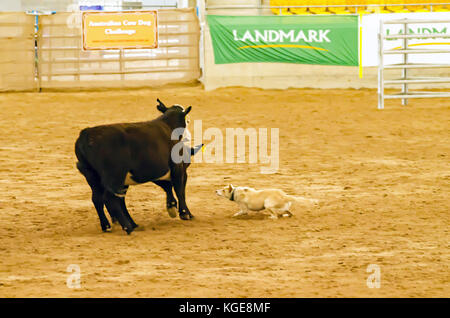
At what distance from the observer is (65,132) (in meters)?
14.4

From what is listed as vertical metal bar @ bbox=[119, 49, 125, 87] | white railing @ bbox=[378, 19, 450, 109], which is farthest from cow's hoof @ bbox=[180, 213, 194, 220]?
vertical metal bar @ bbox=[119, 49, 125, 87]

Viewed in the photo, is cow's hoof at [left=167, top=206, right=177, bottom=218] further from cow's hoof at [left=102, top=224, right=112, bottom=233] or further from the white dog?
cow's hoof at [left=102, top=224, right=112, bottom=233]

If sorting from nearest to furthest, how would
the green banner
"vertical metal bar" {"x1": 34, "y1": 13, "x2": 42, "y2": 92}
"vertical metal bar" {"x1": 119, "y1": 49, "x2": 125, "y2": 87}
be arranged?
1. the green banner
2. "vertical metal bar" {"x1": 34, "y1": 13, "x2": 42, "y2": 92}
3. "vertical metal bar" {"x1": 119, "y1": 49, "x2": 125, "y2": 87}

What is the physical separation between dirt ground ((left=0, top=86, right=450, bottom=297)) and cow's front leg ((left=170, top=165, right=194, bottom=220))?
0.10m

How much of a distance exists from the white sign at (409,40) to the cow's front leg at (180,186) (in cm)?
1222

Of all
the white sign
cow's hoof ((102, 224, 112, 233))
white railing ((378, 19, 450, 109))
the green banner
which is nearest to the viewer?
cow's hoof ((102, 224, 112, 233))

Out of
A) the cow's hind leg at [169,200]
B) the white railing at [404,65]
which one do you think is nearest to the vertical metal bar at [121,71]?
the white railing at [404,65]

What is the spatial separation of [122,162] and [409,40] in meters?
13.8

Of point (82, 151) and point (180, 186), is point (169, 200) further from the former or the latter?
point (82, 151)

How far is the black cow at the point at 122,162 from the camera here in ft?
22.7

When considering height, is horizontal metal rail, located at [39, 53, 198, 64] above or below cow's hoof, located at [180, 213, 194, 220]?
above

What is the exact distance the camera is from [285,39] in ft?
69.9

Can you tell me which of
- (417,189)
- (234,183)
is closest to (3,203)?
(234,183)

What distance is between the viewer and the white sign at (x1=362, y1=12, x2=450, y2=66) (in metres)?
18.8
